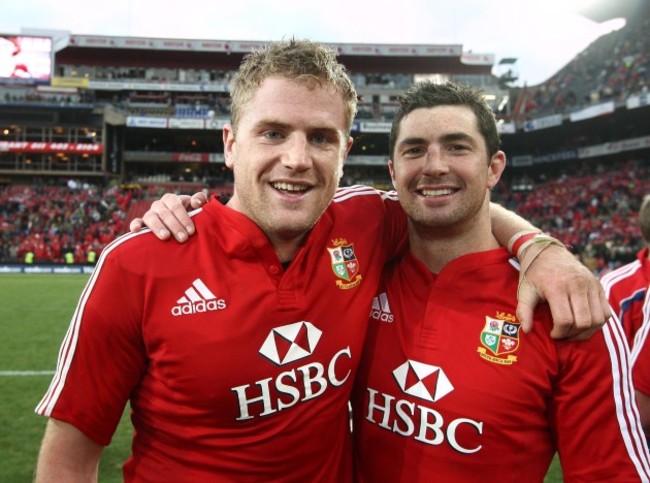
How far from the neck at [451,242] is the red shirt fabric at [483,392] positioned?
72 millimetres

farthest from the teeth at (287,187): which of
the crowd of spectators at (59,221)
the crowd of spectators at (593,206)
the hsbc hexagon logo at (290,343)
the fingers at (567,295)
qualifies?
the crowd of spectators at (59,221)

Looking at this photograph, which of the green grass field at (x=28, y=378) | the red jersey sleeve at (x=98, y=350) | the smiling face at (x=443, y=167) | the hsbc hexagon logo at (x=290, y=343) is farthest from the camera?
the green grass field at (x=28, y=378)

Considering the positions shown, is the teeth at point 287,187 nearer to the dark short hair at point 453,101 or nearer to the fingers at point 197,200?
the fingers at point 197,200

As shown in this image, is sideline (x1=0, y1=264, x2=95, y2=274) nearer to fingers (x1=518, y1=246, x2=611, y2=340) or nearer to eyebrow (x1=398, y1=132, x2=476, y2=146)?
eyebrow (x1=398, y1=132, x2=476, y2=146)

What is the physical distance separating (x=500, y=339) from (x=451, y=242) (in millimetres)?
452

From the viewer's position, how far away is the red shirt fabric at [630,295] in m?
3.28

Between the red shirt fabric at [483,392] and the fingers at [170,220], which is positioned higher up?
the fingers at [170,220]

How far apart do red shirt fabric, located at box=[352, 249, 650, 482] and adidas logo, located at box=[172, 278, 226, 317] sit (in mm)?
705

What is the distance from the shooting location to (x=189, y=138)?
1667 inches

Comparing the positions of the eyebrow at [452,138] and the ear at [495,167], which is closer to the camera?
the eyebrow at [452,138]

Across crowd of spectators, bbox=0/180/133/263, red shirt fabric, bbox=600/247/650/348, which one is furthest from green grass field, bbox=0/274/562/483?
Result: crowd of spectators, bbox=0/180/133/263

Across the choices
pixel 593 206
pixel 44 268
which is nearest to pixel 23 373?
pixel 44 268

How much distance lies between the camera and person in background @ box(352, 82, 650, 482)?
6.19ft

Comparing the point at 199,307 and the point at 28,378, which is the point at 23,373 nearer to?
the point at 28,378
